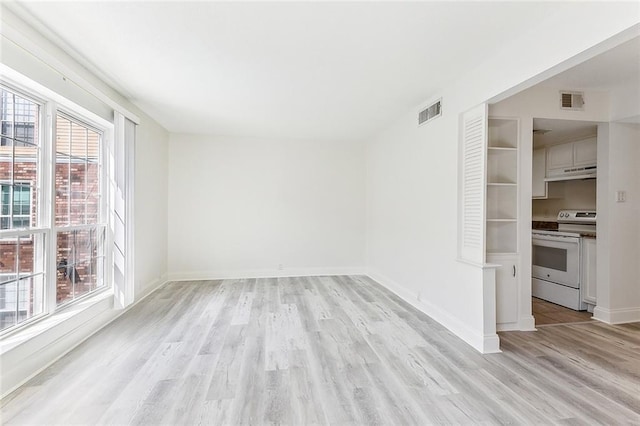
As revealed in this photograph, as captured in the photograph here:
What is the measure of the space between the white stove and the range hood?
557 mm

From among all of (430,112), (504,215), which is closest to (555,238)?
Answer: (504,215)

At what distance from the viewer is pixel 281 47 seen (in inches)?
92.4

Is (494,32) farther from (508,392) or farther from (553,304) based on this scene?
(553,304)

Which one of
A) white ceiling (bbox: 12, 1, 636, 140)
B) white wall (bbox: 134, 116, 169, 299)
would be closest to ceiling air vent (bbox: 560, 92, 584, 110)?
white ceiling (bbox: 12, 1, 636, 140)

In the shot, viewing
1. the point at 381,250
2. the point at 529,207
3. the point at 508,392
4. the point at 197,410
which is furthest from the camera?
the point at 381,250

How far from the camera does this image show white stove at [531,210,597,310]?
3.70m

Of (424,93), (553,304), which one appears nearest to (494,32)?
(424,93)

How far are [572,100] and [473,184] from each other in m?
1.68

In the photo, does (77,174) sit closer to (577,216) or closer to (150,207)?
(150,207)

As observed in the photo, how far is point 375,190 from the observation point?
5.33 meters

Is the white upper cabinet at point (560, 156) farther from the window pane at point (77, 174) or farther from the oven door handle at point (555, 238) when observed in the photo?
the window pane at point (77, 174)

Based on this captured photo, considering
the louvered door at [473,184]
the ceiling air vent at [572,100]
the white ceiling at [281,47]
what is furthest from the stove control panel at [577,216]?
the white ceiling at [281,47]

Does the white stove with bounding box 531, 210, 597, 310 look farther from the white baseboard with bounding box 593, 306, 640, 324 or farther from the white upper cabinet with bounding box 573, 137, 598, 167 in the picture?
the white upper cabinet with bounding box 573, 137, 598, 167

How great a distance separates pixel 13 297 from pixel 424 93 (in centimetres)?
428
